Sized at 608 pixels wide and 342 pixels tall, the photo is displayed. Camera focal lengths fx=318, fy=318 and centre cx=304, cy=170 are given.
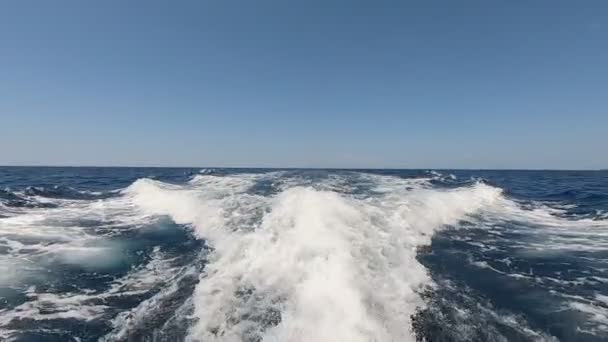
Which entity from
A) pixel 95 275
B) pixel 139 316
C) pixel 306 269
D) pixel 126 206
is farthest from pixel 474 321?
pixel 126 206

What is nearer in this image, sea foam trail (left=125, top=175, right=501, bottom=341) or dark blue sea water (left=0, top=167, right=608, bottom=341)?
sea foam trail (left=125, top=175, right=501, bottom=341)

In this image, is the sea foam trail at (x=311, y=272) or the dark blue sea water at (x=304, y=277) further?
the dark blue sea water at (x=304, y=277)

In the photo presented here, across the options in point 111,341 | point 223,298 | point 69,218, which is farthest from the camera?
point 69,218

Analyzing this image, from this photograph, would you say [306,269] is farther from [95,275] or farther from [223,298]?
[95,275]
